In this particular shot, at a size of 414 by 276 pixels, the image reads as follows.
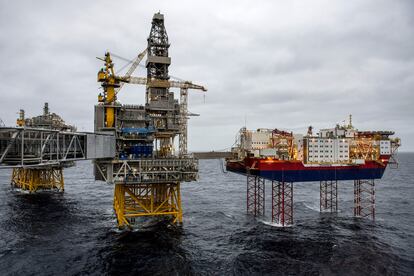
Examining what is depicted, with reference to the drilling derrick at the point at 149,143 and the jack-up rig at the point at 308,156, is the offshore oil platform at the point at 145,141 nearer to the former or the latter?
the drilling derrick at the point at 149,143

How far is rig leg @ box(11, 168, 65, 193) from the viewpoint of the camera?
220ft

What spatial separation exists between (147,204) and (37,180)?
43247 mm

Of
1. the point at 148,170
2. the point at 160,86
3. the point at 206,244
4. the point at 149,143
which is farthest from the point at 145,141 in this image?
the point at 206,244

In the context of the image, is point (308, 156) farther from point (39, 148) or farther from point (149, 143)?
point (39, 148)

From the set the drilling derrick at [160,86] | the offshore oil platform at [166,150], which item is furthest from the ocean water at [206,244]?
the drilling derrick at [160,86]

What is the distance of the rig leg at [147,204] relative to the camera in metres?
37.0

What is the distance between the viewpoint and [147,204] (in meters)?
40.0

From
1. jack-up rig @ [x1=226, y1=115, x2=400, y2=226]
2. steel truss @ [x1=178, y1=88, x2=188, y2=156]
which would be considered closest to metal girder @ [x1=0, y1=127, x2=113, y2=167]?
steel truss @ [x1=178, y1=88, x2=188, y2=156]

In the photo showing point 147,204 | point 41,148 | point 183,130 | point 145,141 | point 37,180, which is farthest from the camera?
point 37,180

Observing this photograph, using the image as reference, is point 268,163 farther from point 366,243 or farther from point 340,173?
point 366,243

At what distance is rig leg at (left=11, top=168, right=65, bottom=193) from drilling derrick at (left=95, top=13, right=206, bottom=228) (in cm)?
3722

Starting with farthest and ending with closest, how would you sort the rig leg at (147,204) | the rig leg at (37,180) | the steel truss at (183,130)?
the rig leg at (37,180) < the steel truss at (183,130) < the rig leg at (147,204)

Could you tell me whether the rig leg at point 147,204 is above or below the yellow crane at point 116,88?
below

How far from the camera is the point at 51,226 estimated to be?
133ft
